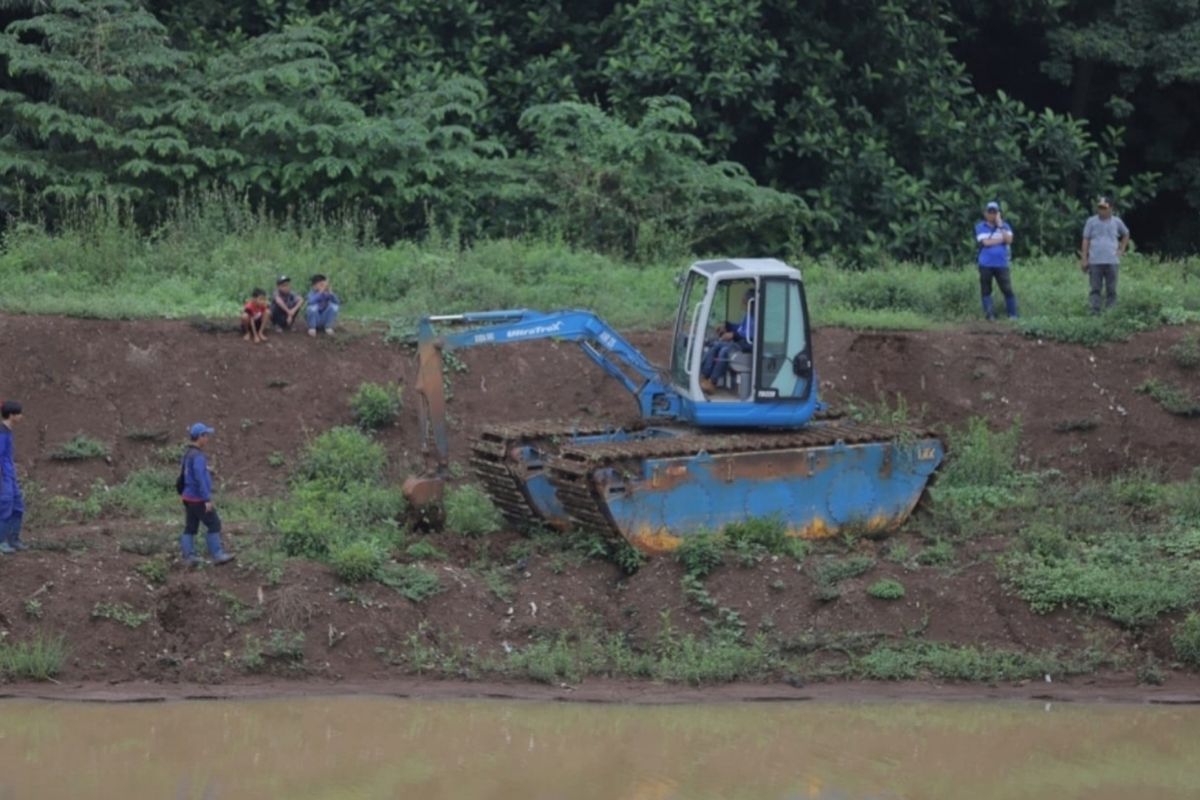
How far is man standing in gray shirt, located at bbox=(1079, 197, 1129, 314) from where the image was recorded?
79.0 ft

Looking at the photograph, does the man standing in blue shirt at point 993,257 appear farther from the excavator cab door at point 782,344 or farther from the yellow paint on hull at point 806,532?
the excavator cab door at point 782,344

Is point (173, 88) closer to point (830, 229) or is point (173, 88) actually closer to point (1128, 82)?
point (830, 229)

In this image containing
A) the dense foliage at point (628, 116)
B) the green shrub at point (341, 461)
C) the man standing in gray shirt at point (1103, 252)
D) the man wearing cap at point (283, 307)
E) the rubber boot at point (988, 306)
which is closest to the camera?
the green shrub at point (341, 461)

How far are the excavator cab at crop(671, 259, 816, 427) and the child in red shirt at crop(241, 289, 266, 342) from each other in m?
5.62

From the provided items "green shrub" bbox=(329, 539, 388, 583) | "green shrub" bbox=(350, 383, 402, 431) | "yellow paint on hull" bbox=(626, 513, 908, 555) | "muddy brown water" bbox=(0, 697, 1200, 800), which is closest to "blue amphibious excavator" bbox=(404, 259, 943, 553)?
"yellow paint on hull" bbox=(626, 513, 908, 555)

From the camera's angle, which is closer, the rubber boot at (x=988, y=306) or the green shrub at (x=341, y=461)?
the green shrub at (x=341, y=461)

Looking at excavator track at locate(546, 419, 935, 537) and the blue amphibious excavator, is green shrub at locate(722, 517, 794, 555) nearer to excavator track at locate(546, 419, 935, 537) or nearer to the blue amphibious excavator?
the blue amphibious excavator

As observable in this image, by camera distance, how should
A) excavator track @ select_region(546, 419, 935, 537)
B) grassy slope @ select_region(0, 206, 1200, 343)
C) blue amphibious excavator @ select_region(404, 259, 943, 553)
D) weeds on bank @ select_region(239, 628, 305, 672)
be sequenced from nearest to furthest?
1. weeds on bank @ select_region(239, 628, 305, 672)
2. excavator track @ select_region(546, 419, 935, 537)
3. blue amphibious excavator @ select_region(404, 259, 943, 553)
4. grassy slope @ select_region(0, 206, 1200, 343)

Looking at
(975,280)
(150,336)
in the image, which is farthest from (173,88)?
(975,280)

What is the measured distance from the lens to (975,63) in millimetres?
33969

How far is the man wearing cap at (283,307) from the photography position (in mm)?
22156

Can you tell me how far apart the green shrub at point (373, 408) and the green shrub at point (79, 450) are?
2631mm

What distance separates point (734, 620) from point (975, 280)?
9908 millimetres

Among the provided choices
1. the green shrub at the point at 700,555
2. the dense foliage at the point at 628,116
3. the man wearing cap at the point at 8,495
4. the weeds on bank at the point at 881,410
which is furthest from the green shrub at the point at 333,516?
the dense foliage at the point at 628,116
